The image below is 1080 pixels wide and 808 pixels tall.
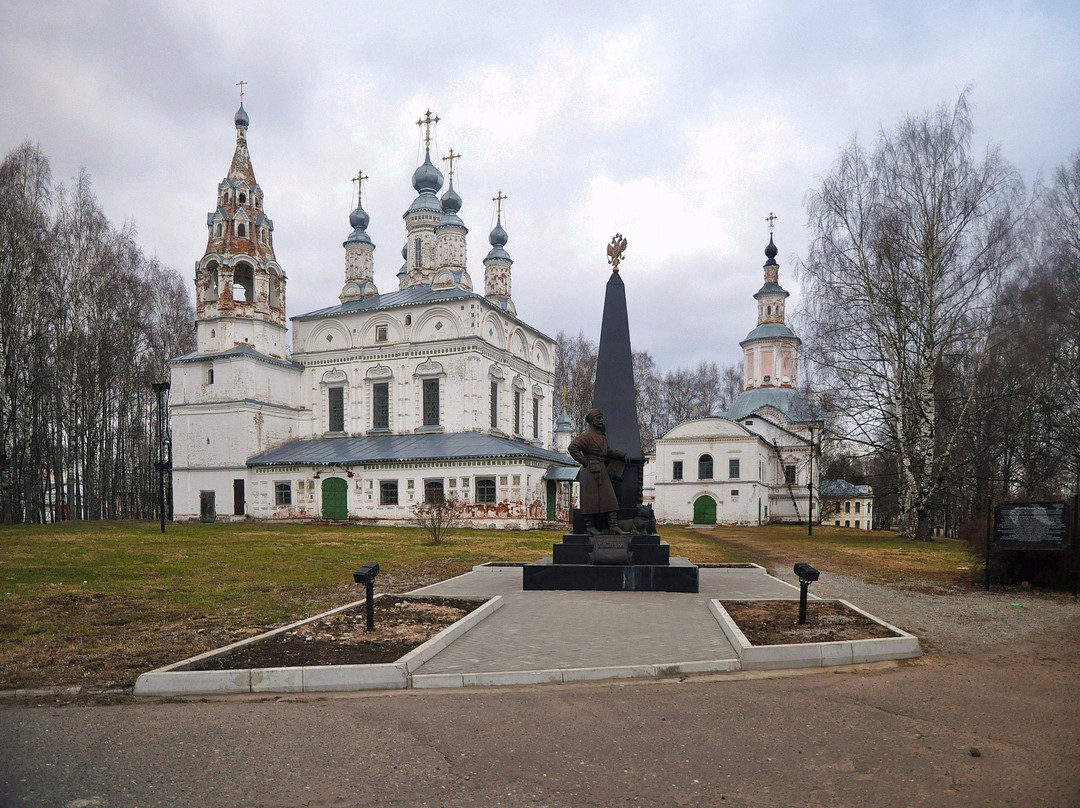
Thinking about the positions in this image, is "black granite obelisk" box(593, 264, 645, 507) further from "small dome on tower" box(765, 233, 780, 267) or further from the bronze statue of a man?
"small dome on tower" box(765, 233, 780, 267)

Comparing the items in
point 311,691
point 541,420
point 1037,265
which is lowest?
point 311,691

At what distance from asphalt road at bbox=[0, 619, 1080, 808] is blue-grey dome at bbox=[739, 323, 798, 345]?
4758 cm

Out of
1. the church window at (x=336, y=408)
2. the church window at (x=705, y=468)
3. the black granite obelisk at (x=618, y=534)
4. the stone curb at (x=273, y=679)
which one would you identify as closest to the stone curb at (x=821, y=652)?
the stone curb at (x=273, y=679)

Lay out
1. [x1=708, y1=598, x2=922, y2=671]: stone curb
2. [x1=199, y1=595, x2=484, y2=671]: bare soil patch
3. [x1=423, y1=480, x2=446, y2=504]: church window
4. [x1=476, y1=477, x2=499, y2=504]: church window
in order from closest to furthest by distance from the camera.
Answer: [x1=199, y1=595, x2=484, y2=671]: bare soil patch
[x1=708, y1=598, x2=922, y2=671]: stone curb
[x1=476, y1=477, x2=499, y2=504]: church window
[x1=423, y1=480, x2=446, y2=504]: church window

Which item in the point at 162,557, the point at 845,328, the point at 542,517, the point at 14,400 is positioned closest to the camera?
the point at 162,557

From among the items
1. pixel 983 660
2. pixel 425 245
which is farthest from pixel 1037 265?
pixel 425 245

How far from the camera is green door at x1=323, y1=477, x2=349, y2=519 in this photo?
115 feet

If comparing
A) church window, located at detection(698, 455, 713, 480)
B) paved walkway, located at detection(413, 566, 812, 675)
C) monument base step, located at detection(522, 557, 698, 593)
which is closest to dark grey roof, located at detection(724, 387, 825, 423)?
church window, located at detection(698, 455, 713, 480)

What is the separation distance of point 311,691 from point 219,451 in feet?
113

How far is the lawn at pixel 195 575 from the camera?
23.7 ft

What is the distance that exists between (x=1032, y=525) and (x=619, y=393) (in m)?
6.63

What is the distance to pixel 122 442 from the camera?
39188mm

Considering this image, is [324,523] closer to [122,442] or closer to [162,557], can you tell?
[122,442]

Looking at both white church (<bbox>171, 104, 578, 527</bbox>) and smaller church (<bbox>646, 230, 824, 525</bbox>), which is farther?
smaller church (<bbox>646, 230, 824, 525</bbox>)
